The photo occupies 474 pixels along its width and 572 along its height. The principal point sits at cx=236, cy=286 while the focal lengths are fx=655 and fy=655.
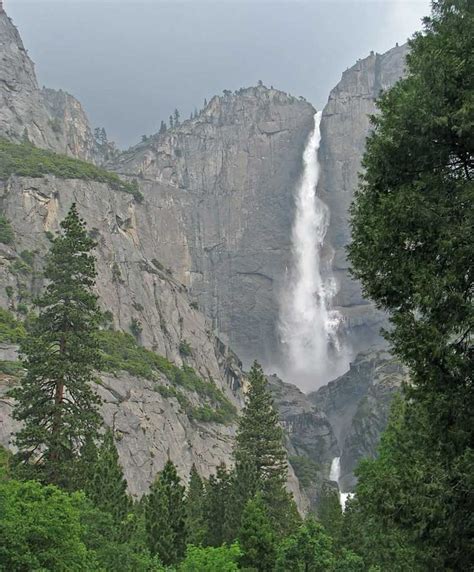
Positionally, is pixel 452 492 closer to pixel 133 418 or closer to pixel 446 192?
pixel 446 192

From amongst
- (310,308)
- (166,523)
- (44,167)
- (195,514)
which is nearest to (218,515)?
(195,514)

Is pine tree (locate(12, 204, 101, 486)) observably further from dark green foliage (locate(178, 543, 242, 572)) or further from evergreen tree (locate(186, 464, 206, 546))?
evergreen tree (locate(186, 464, 206, 546))

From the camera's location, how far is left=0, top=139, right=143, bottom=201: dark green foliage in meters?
75.1

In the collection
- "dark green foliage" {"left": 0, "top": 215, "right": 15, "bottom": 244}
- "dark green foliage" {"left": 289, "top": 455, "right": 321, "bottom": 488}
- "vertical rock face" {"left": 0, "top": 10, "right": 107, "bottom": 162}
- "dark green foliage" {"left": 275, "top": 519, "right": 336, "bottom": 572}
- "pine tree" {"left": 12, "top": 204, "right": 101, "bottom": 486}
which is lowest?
"dark green foliage" {"left": 275, "top": 519, "right": 336, "bottom": 572}

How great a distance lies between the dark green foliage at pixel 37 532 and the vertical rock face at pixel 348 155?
118624 millimetres

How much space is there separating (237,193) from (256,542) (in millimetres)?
121385

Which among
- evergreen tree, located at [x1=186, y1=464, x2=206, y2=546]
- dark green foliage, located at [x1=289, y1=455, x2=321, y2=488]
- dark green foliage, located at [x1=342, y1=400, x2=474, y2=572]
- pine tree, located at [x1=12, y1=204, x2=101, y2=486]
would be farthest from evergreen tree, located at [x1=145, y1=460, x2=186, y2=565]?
dark green foliage, located at [x1=289, y1=455, x2=321, y2=488]

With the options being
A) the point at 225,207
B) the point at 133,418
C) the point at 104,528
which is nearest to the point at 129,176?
the point at 225,207

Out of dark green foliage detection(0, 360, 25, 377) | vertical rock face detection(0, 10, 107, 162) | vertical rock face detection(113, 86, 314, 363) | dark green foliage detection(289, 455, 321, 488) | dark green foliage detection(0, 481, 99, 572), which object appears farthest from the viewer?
vertical rock face detection(113, 86, 314, 363)

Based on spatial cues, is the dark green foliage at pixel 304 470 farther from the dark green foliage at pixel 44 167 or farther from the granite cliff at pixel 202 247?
the dark green foliage at pixel 44 167

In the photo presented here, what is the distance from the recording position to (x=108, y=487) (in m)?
27.5

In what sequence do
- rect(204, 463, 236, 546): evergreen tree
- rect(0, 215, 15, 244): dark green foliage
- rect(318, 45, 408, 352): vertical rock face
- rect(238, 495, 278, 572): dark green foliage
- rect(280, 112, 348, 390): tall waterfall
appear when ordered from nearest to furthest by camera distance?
rect(238, 495, 278, 572): dark green foliage → rect(204, 463, 236, 546): evergreen tree → rect(0, 215, 15, 244): dark green foliage → rect(318, 45, 408, 352): vertical rock face → rect(280, 112, 348, 390): tall waterfall

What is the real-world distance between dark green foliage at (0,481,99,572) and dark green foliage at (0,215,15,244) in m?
52.8

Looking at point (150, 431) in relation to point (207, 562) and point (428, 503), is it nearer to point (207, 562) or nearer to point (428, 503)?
point (207, 562)
